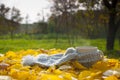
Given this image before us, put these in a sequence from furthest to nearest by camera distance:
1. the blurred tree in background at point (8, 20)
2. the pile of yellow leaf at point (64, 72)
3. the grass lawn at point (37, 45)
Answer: the blurred tree in background at point (8, 20), the grass lawn at point (37, 45), the pile of yellow leaf at point (64, 72)

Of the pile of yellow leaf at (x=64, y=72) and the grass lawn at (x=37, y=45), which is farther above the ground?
the pile of yellow leaf at (x=64, y=72)

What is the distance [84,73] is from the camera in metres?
4.64

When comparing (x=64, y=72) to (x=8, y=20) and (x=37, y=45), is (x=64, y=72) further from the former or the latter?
(x=8, y=20)

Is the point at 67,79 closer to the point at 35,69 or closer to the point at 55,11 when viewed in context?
the point at 35,69

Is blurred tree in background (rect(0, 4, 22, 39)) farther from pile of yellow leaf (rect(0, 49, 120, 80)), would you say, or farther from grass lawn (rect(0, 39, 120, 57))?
pile of yellow leaf (rect(0, 49, 120, 80))

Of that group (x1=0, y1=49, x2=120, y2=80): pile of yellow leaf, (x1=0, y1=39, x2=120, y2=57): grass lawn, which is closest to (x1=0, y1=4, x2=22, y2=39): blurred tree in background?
(x1=0, y1=39, x2=120, y2=57): grass lawn

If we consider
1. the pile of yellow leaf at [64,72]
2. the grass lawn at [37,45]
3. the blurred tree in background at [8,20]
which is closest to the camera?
the pile of yellow leaf at [64,72]

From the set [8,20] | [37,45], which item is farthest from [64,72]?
[8,20]

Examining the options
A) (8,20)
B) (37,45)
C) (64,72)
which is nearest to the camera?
(64,72)

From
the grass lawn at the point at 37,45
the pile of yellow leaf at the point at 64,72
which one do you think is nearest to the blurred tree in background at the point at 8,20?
the grass lawn at the point at 37,45

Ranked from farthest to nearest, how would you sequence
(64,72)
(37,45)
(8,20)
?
(8,20), (37,45), (64,72)

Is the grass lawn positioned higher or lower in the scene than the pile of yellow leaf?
lower

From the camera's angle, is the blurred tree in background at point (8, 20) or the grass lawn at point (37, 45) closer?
the grass lawn at point (37, 45)

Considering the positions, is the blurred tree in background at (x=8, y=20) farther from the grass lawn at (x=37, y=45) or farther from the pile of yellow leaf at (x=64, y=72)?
the pile of yellow leaf at (x=64, y=72)
